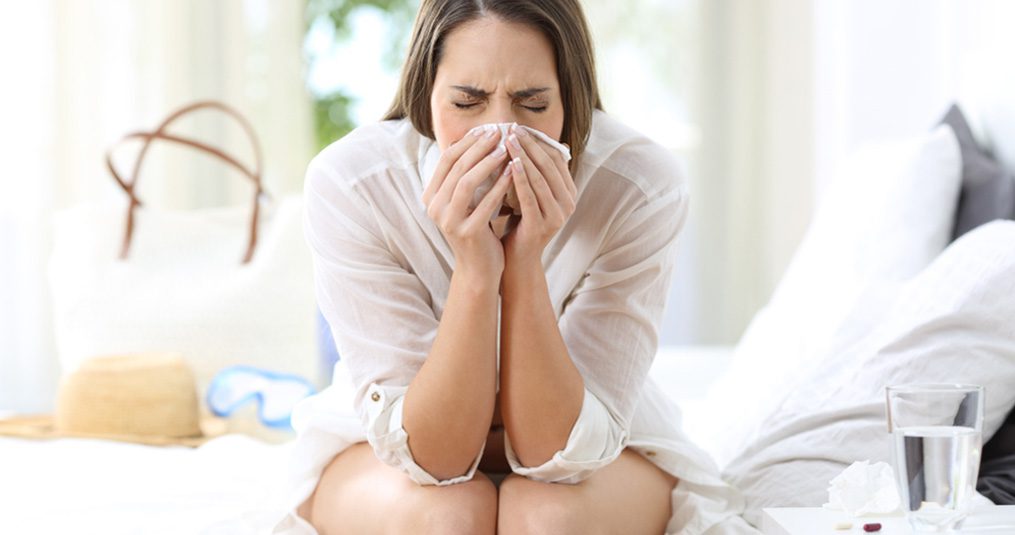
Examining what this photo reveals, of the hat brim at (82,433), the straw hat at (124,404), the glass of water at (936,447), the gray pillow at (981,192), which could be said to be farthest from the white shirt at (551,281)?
the straw hat at (124,404)

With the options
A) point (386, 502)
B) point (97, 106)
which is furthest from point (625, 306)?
point (97, 106)

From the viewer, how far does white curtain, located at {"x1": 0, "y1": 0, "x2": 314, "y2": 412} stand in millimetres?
3521

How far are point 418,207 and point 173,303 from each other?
148 centimetres

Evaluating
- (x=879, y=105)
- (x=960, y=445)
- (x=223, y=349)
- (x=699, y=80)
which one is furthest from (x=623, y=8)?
(x=960, y=445)

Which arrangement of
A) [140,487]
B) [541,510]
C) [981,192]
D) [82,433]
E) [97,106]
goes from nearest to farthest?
[541,510] < [140,487] < [981,192] < [82,433] < [97,106]

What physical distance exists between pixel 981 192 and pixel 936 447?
101 centimetres

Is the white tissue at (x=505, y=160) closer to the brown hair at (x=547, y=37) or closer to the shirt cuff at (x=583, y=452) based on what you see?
the brown hair at (x=547, y=37)

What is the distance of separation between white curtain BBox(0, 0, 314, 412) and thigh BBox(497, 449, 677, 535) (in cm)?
251

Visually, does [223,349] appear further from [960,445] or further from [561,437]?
[960,445]

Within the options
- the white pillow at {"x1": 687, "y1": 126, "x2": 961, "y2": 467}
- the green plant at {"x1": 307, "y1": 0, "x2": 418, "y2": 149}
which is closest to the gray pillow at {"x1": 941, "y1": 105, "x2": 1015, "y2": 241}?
the white pillow at {"x1": 687, "y1": 126, "x2": 961, "y2": 467}

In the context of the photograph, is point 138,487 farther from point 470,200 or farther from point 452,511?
point 470,200

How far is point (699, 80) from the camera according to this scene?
164 inches

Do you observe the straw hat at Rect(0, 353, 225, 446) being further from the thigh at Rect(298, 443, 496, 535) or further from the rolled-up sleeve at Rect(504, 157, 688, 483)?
the rolled-up sleeve at Rect(504, 157, 688, 483)

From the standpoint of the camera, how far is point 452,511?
1308 millimetres
